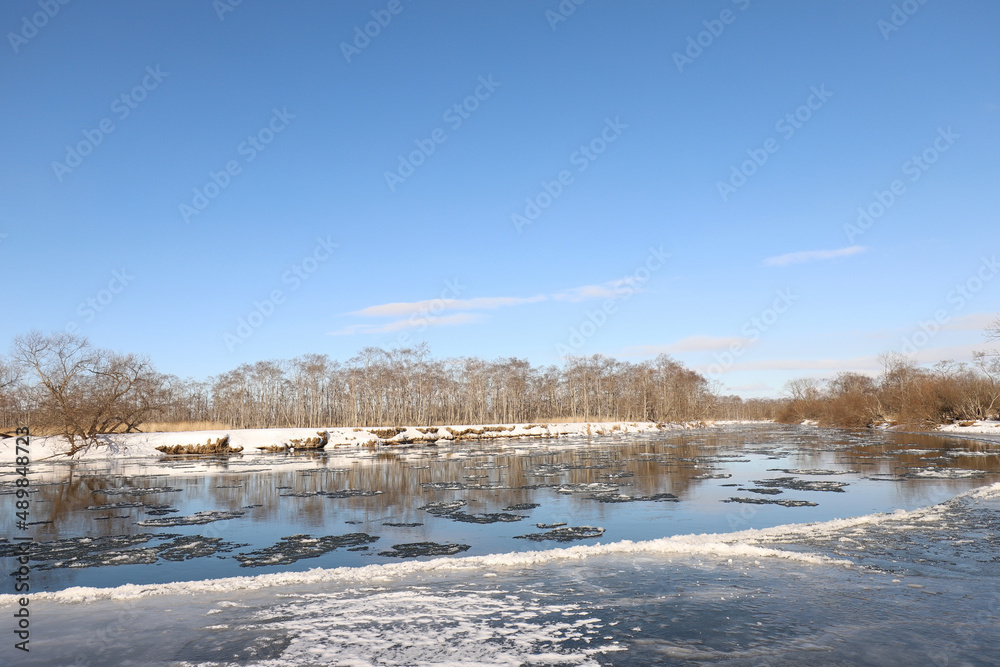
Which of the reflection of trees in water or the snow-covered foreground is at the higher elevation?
the snow-covered foreground

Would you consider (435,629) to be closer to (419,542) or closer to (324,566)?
(324,566)

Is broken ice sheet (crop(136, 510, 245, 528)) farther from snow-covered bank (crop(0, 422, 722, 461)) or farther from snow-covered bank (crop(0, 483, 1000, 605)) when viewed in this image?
snow-covered bank (crop(0, 422, 722, 461))

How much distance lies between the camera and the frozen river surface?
4473mm

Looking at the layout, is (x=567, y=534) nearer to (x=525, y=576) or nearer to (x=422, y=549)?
(x=422, y=549)

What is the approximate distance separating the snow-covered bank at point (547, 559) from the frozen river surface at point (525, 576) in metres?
0.04

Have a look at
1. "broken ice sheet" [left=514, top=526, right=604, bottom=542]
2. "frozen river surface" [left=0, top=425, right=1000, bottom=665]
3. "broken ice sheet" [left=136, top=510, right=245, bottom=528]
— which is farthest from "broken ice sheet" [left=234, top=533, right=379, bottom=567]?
"broken ice sheet" [left=136, top=510, right=245, bottom=528]

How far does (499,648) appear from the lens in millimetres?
4434

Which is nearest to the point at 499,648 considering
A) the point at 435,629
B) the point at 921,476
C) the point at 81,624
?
the point at 435,629

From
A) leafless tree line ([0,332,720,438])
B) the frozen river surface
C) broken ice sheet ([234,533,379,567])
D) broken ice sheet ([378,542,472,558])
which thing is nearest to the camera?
the frozen river surface

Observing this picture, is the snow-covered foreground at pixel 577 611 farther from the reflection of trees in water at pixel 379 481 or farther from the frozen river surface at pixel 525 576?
the reflection of trees in water at pixel 379 481

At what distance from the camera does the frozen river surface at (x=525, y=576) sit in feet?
14.7

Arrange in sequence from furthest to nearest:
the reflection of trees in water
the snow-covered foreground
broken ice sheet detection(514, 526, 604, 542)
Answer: the reflection of trees in water < broken ice sheet detection(514, 526, 604, 542) < the snow-covered foreground

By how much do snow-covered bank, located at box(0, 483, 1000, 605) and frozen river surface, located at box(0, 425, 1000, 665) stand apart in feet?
0.12

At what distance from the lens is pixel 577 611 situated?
5363 mm
